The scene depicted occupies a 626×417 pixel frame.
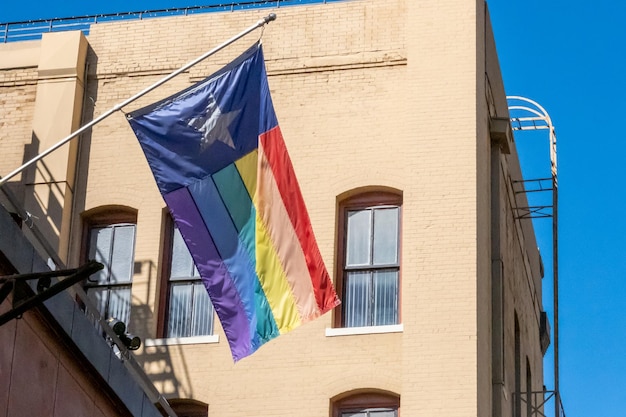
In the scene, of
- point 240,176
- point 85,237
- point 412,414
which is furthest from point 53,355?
point 85,237

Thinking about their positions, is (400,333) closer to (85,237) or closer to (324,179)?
(324,179)

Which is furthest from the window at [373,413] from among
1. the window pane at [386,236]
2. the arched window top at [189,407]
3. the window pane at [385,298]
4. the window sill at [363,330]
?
the window pane at [386,236]

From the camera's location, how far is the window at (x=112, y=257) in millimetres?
27703

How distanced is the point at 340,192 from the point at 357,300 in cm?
191

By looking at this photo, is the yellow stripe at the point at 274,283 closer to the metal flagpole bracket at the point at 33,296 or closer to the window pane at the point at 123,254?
the metal flagpole bracket at the point at 33,296

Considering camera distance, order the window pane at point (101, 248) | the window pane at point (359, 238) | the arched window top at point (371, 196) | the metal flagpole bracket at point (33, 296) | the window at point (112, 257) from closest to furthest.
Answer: the metal flagpole bracket at point (33, 296), the window pane at point (359, 238), the arched window top at point (371, 196), the window at point (112, 257), the window pane at point (101, 248)

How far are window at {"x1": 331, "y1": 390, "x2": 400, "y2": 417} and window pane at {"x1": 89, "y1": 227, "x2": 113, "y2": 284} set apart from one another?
4966 mm

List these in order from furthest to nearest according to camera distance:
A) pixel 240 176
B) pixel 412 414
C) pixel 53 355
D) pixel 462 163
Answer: pixel 462 163, pixel 412 414, pixel 240 176, pixel 53 355

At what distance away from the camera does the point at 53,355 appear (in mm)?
16906

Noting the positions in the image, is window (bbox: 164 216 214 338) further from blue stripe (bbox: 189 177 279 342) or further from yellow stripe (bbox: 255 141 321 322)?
blue stripe (bbox: 189 177 279 342)

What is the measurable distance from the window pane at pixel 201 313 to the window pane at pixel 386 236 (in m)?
3.04

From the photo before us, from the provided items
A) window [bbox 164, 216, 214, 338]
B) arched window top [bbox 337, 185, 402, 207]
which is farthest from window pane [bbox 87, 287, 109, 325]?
arched window top [bbox 337, 185, 402, 207]

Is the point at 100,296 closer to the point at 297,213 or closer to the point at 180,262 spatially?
the point at 180,262

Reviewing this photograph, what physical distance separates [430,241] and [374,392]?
270 centimetres
